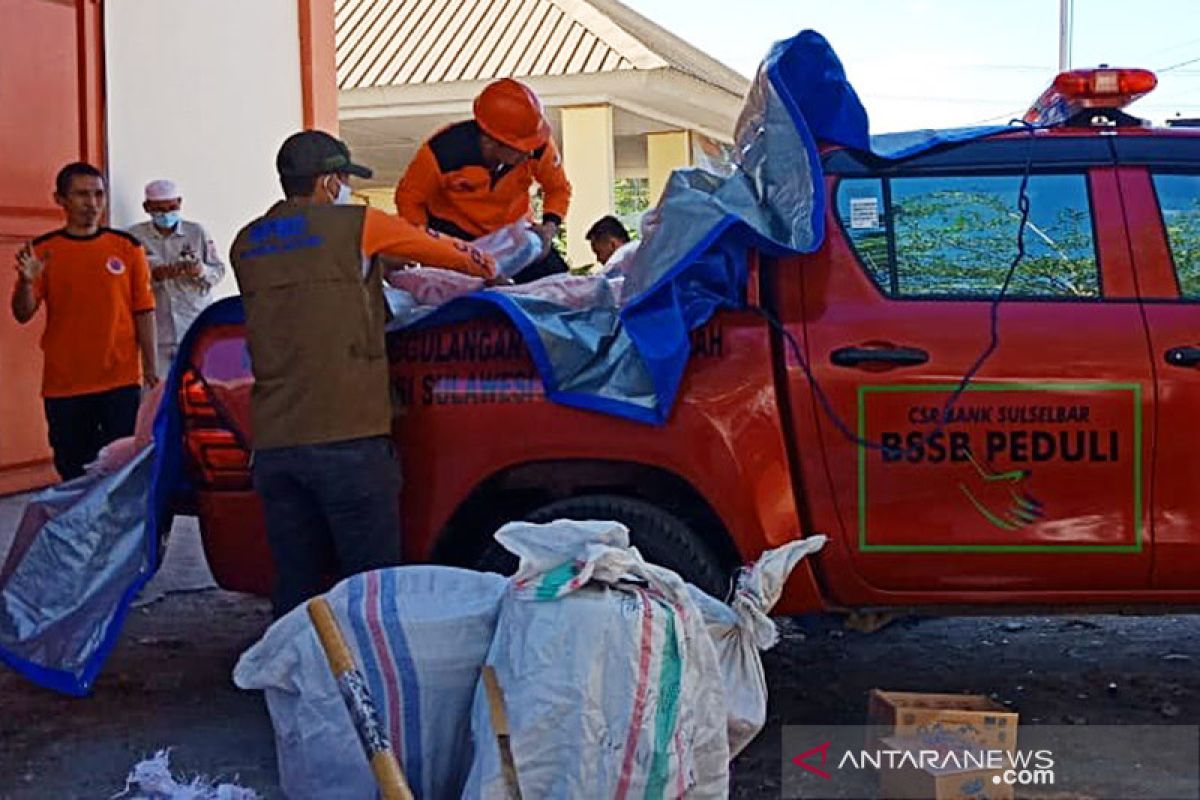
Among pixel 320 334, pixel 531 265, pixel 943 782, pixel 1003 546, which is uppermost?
pixel 531 265

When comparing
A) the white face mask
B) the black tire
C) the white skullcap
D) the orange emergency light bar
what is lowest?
the black tire

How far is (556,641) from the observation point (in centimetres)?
342

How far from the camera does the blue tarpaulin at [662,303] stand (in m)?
4.11

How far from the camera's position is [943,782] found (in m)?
3.35

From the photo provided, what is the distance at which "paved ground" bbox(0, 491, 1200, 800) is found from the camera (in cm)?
431

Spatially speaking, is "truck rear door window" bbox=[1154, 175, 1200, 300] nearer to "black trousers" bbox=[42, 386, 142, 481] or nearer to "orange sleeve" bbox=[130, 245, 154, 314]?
"black trousers" bbox=[42, 386, 142, 481]

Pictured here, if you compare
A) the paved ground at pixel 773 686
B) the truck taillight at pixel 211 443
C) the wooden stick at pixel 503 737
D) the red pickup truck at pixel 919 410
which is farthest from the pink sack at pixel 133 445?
the wooden stick at pixel 503 737

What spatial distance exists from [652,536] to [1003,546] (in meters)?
0.96

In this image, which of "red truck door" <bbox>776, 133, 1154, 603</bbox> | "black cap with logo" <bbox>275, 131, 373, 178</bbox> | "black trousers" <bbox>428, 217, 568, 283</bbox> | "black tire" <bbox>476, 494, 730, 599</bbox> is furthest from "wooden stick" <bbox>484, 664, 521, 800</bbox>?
"black trousers" <bbox>428, 217, 568, 283</bbox>

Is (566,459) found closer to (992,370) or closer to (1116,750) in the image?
(992,370)

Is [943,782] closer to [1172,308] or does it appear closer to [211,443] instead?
[1172,308]

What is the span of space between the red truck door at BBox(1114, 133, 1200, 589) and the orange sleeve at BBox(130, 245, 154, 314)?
4279 millimetres

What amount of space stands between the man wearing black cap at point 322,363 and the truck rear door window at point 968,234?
1317 mm

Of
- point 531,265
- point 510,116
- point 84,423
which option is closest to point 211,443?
point 531,265
